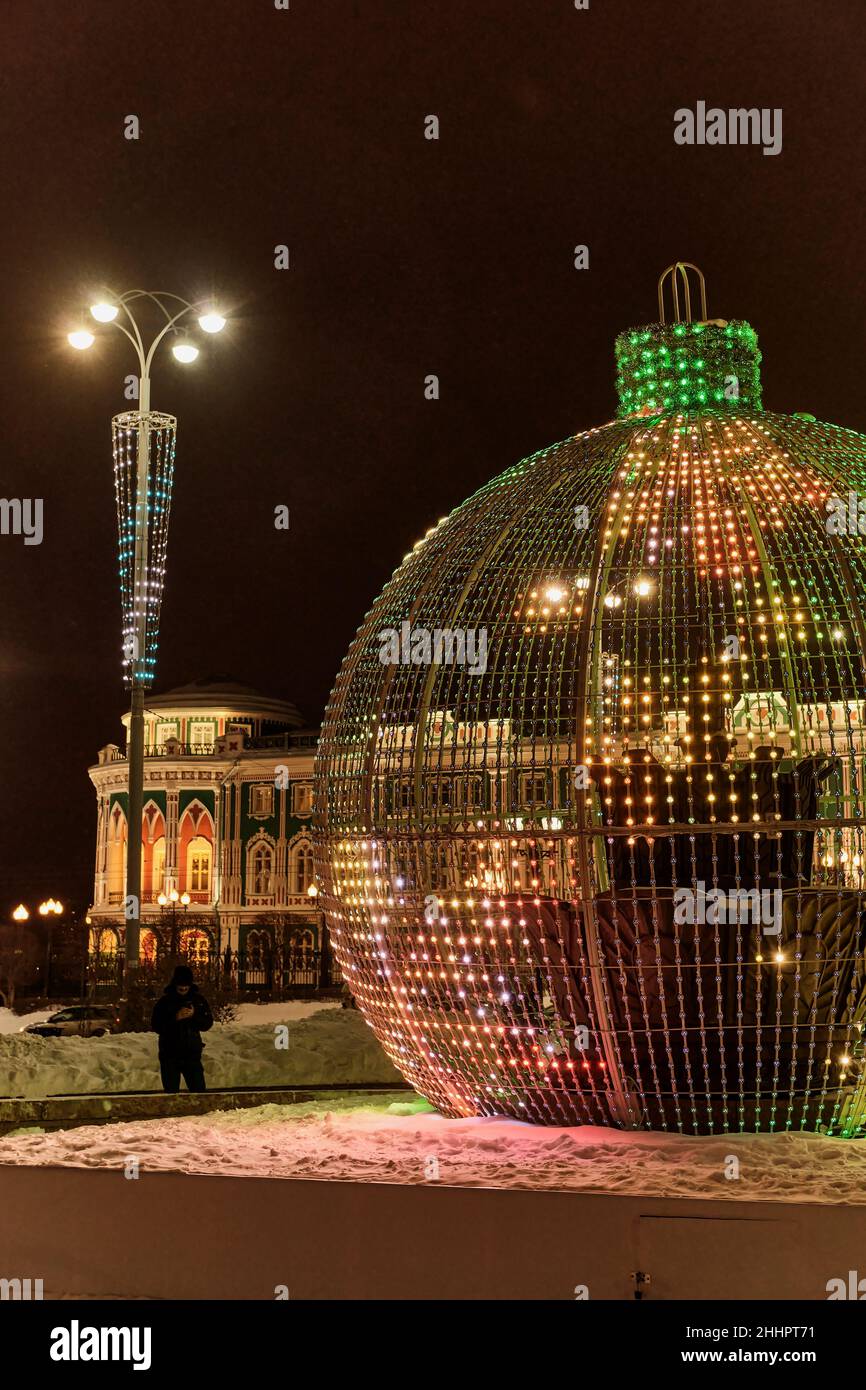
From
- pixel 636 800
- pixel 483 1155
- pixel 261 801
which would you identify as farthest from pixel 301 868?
pixel 636 800

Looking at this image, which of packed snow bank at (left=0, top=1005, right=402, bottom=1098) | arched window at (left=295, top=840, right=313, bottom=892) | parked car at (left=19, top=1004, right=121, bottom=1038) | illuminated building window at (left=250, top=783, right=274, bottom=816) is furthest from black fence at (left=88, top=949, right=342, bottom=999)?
packed snow bank at (left=0, top=1005, right=402, bottom=1098)

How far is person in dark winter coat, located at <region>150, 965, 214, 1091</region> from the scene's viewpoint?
9422 mm

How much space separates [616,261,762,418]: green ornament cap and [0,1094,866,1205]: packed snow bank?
3.79m

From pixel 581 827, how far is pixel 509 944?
2.18 ft

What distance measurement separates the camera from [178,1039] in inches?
372

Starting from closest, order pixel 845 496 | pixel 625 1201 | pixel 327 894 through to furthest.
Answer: pixel 625 1201 < pixel 845 496 < pixel 327 894

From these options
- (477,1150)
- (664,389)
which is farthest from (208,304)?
(477,1150)

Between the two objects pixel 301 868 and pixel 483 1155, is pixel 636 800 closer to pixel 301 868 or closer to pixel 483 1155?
pixel 483 1155

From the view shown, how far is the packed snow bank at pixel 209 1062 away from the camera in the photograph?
1008cm

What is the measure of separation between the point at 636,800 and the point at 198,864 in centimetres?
4543

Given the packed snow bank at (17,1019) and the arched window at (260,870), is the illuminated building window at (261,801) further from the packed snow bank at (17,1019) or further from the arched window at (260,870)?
the packed snow bank at (17,1019)

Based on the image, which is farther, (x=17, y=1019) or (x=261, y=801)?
(x=261, y=801)
